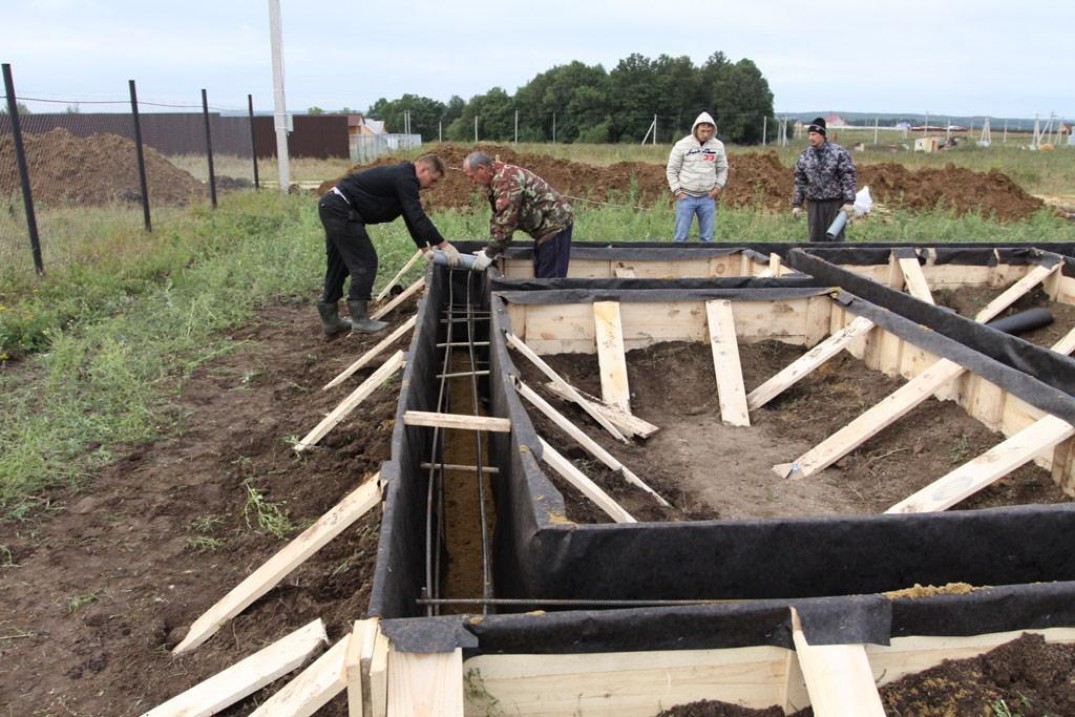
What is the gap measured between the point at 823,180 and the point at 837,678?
A: 24.4 feet

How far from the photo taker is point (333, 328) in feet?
23.1

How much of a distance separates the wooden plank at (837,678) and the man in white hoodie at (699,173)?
6637 millimetres

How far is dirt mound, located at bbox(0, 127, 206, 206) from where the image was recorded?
13.6 m

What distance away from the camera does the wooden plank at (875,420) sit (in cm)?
421

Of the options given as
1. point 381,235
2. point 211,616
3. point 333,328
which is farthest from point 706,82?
point 211,616

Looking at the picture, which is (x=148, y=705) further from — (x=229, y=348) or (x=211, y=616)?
(x=229, y=348)

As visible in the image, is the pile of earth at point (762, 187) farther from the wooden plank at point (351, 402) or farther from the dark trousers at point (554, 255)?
the wooden plank at point (351, 402)

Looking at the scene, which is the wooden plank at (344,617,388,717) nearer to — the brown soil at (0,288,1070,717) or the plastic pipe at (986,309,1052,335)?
the brown soil at (0,288,1070,717)

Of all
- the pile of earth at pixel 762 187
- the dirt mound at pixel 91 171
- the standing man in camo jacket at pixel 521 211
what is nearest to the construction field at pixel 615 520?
the standing man in camo jacket at pixel 521 211

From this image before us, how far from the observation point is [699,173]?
8.44 meters

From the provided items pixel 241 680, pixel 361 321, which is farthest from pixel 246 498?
pixel 361 321

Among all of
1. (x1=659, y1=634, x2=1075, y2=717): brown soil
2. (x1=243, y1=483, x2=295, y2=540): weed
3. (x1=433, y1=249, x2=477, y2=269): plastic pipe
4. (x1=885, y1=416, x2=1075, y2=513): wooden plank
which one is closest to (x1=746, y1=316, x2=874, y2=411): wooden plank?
(x1=885, y1=416, x2=1075, y2=513): wooden plank

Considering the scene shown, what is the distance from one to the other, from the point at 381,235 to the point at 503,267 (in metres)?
3.81

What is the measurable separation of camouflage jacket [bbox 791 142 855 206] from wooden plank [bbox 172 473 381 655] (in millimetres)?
6996
